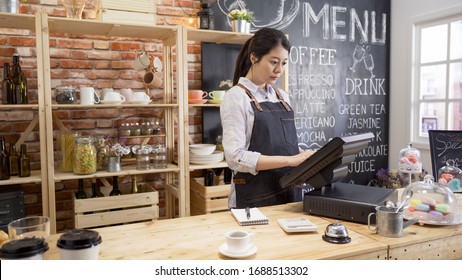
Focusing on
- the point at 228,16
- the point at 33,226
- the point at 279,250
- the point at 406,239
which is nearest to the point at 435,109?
the point at 228,16

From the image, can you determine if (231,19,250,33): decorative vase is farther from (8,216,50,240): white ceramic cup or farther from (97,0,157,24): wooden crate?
(8,216,50,240): white ceramic cup

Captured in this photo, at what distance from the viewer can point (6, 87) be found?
2.72 meters

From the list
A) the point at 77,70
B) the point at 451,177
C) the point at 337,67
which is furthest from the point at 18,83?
the point at 337,67

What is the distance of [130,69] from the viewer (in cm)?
338

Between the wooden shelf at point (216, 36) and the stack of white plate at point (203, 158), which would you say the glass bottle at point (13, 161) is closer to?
the stack of white plate at point (203, 158)

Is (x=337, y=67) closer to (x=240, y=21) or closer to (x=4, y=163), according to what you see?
(x=240, y=21)

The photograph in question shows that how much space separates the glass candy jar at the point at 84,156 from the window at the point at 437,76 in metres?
3.29

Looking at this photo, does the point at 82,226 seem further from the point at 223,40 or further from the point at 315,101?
the point at 315,101

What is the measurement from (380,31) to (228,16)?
1.88 m

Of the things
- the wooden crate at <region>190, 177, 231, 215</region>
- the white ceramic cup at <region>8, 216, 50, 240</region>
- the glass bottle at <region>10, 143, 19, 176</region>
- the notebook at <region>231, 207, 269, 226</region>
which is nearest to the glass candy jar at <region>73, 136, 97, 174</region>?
the glass bottle at <region>10, 143, 19, 176</region>

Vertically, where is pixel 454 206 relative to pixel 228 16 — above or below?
below

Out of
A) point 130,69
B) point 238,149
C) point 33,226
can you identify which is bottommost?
point 33,226
